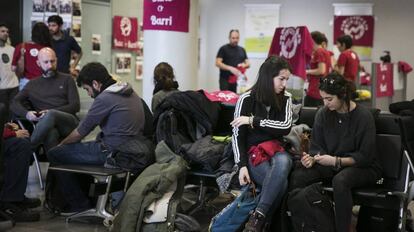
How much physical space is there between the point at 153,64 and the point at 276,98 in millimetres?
2861

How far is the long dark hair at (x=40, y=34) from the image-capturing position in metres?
6.98

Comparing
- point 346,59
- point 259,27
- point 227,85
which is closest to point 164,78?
point 346,59

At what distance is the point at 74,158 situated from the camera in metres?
4.92

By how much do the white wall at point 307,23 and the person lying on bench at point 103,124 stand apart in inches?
295

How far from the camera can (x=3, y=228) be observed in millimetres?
4641

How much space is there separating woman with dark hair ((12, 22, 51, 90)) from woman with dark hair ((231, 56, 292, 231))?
11.1ft

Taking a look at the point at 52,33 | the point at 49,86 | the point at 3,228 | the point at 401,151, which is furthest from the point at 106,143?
the point at 52,33

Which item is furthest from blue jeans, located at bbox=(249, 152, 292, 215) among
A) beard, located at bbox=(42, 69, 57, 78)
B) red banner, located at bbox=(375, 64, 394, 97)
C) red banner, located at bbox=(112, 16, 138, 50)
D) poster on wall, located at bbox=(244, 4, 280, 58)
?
poster on wall, located at bbox=(244, 4, 280, 58)

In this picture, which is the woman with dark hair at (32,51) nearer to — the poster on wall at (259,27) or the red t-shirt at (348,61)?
the red t-shirt at (348,61)

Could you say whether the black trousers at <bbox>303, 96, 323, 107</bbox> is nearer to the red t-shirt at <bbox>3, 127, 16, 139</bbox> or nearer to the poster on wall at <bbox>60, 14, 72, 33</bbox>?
the red t-shirt at <bbox>3, 127, 16, 139</bbox>

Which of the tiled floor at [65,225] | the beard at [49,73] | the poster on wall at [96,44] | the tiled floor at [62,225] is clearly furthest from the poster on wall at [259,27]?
the tiled floor at [62,225]

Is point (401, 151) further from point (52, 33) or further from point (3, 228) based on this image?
point (52, 33)

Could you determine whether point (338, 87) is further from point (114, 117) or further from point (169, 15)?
point (169, 15)

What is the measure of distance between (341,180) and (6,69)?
4.89m
